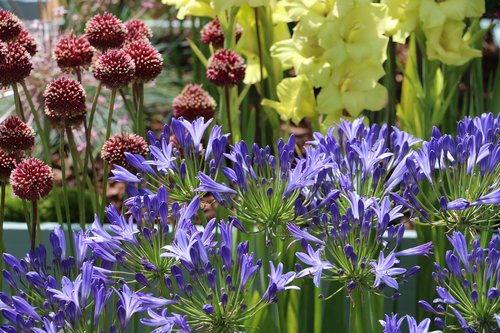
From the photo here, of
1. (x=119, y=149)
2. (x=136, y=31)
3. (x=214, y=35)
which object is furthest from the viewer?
(x=214, y=35)

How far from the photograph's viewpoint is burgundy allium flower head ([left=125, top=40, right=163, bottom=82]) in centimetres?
172

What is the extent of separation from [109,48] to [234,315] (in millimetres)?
777

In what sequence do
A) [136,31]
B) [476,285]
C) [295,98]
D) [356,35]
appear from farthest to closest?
[295,98]
[356,35]
[136,31]
[476,285]

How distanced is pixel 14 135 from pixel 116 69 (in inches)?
7.4

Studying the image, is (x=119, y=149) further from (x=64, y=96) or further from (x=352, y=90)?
(x=352, y=90)

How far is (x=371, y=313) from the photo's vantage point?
55.0 inches

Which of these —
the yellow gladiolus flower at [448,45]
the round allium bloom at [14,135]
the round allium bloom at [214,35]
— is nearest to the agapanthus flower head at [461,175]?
the round allium bloom at [14,135]

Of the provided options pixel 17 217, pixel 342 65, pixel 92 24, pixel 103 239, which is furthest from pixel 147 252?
pixel 17 217

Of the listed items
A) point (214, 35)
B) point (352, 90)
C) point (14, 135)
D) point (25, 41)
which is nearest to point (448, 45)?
point (352, 90)

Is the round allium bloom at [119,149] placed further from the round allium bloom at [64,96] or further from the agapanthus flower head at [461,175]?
the agapanthus flower head at [461,175]

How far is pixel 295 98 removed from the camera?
2.17 m

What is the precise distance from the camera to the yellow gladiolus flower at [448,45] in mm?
2168

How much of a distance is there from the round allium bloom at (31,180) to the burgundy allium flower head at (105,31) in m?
0.30

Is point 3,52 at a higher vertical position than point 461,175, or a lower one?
higher
